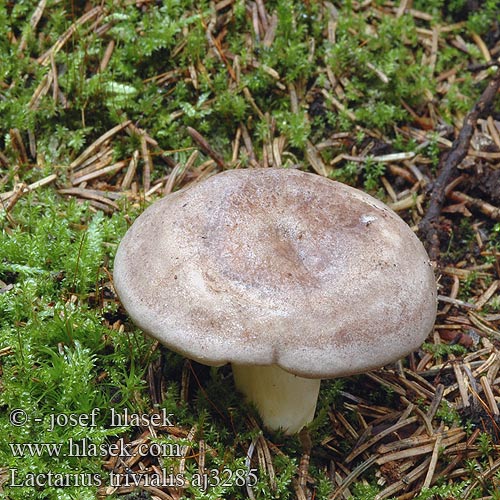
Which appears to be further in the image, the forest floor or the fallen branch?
the fallen branch

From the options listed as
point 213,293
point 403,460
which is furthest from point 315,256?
point 403,460

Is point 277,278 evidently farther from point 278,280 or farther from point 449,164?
point 449,164

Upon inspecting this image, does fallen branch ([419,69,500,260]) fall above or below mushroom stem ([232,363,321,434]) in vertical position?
above

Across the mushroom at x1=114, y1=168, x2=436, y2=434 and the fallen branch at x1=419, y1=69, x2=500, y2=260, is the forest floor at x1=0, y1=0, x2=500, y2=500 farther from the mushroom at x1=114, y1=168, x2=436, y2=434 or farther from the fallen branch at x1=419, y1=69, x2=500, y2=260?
the mushroom at x1=114, y1=168, x2=436, y2=434

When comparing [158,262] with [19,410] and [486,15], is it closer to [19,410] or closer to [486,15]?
[19,410]
